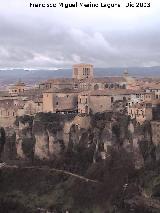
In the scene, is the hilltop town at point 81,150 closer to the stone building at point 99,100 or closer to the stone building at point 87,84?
the stone building at point 99,100

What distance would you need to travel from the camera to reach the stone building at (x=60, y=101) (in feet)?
180

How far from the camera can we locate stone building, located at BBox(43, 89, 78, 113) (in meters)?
55.0

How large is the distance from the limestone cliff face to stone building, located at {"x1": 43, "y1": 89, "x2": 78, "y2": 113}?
5.93 feet

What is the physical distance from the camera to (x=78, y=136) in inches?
2024

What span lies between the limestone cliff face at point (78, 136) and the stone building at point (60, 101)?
1.81 metres

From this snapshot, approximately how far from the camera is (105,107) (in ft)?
172

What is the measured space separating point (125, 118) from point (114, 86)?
52.4 ft

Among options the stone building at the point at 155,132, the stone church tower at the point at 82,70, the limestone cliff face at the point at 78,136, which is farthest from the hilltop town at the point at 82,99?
the stone church tower at the point at 82,70

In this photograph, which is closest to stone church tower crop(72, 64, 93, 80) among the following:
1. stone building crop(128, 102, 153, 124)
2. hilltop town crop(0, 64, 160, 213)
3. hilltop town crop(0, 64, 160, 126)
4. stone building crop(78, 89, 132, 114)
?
hilltop town crop(0, 64, 160, 126)

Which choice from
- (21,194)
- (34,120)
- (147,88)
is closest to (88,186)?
(21,194)

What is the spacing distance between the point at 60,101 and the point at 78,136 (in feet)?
17.2

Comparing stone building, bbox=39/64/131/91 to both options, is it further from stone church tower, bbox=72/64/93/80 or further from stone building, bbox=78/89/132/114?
stone building, bbox=78/89/132/114

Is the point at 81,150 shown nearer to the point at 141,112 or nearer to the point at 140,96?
the point at 141,112

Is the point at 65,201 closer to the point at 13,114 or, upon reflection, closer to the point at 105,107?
the point at 105,107
